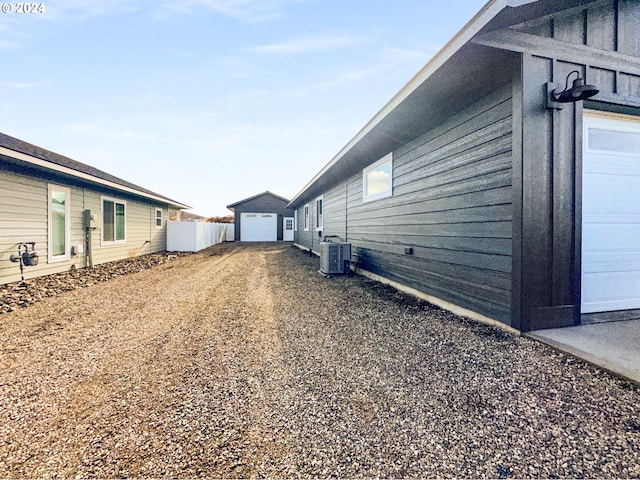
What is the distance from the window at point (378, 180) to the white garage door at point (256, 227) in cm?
1453

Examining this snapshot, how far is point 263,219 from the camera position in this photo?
66.4 feet

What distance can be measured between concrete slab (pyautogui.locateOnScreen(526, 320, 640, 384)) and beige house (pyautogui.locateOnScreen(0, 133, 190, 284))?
25.5 feet

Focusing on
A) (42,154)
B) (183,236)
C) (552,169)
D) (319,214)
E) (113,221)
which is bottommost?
(183,236)

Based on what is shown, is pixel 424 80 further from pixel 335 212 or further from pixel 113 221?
pixel 113 221

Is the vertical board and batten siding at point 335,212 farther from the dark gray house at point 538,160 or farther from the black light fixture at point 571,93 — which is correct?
the black light fixture at point 571,93

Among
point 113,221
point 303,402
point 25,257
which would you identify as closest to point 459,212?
point 303,402

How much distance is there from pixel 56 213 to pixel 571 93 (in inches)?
361

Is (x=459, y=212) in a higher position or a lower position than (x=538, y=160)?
lower

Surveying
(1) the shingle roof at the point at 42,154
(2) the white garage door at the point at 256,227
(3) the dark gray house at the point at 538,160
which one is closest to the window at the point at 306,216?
(2) the white garage door at the point at 256,227

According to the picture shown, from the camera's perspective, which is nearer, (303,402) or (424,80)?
(303,402)

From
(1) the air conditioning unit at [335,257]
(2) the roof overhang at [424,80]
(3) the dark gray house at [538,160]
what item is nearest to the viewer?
(2) the roof overhang at [424,80]

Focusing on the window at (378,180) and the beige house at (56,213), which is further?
the window at (378,180)

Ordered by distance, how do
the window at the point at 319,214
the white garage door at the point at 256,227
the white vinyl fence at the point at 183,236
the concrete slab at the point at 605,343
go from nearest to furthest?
1. the concrete slab at the point at 605,343
2. the window at the point at 319,214
3. the white vinyl fence at the point at 183,236
4. the white garage door at the point at 256,227

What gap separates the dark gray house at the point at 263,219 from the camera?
20.1 m
